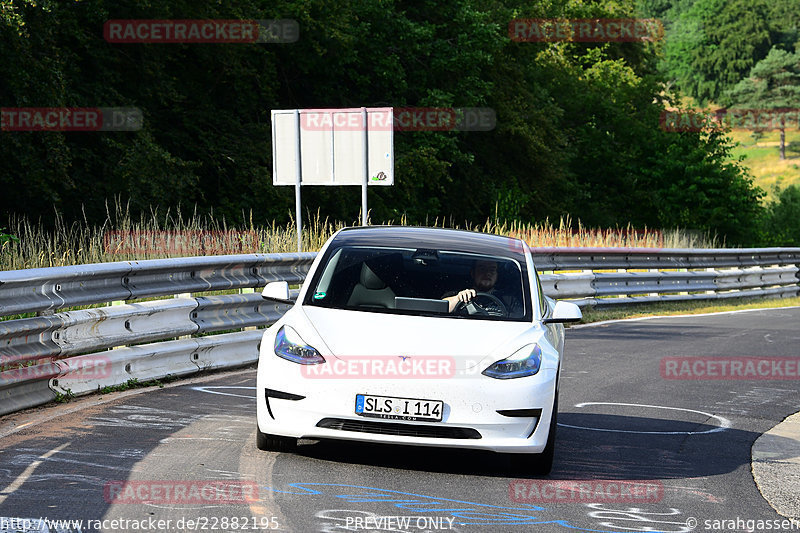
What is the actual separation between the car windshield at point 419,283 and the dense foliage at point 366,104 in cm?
1118

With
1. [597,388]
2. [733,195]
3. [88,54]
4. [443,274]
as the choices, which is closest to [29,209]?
[88,54]

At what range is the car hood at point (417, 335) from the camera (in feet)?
22.1

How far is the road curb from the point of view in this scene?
6.43m

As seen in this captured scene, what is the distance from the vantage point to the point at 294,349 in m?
6.91

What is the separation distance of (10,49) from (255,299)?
13.8 metres

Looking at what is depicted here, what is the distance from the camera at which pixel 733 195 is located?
53.9 m

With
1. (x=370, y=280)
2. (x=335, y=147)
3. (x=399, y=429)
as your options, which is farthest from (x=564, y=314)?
(x=335, y=147)

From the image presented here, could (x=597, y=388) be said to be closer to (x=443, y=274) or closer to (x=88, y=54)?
(x=443, y=274)

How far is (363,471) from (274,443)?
2.07 feet

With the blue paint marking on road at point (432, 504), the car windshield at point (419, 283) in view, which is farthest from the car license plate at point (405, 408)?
the car windshield at point (419, 283)

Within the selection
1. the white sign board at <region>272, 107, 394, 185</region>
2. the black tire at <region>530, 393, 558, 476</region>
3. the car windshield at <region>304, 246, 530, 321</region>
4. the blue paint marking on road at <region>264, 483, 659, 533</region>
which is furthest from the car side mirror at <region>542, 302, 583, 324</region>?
the white sign board at <region>272, 107, 394, 185</region>

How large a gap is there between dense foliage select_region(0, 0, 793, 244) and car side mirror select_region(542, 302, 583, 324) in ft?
39.1

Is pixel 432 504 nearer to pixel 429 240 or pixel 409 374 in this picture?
pixel 409 374

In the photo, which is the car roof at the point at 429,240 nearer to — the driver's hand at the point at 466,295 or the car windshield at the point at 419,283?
the car windshield at the point at 419,283
